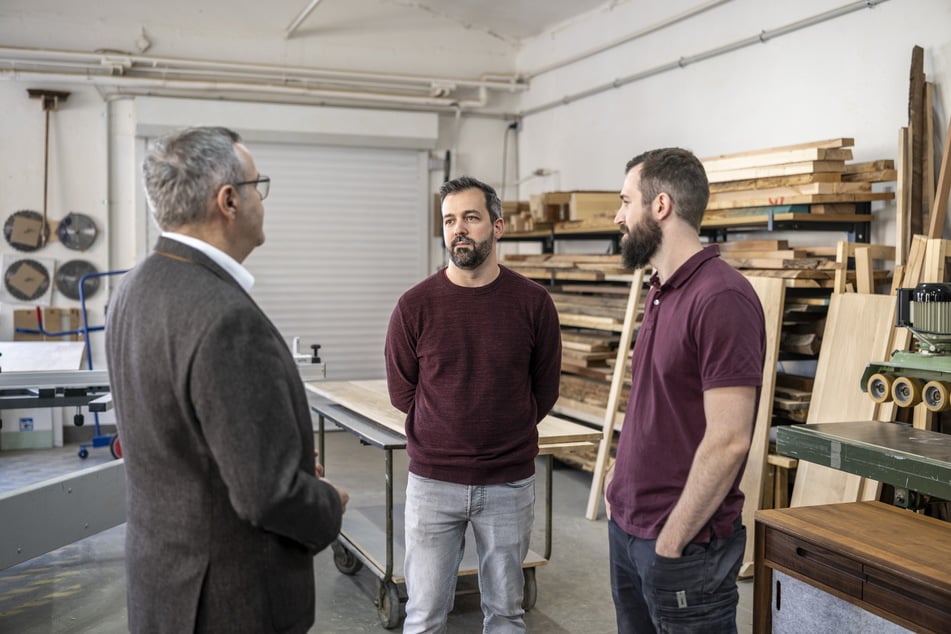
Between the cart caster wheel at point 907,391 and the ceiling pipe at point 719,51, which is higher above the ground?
the ceiling pipe at point 719,51

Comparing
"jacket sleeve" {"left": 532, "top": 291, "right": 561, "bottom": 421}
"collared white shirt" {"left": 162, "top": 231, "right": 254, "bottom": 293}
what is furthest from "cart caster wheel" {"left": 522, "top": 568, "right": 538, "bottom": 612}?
"collared white shirt" {"left": 162, "top": 231, "right": 254, "bottom": 293}

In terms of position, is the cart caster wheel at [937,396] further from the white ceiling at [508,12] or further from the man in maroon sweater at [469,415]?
the white ceiling at [508,12]

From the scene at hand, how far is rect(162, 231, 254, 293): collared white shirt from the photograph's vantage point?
1.53m

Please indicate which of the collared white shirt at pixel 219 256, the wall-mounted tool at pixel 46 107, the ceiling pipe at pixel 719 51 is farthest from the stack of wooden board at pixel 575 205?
the collared white shirt at pixel 219 256

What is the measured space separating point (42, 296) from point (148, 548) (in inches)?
249

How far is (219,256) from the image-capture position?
1.54 metres

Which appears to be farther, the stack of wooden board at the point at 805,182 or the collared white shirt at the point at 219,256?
the stack of wooden board at the point at 805,182

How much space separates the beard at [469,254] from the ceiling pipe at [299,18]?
484 centimetres

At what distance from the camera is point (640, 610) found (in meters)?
2.10

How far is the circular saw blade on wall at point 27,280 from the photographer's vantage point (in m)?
7.03

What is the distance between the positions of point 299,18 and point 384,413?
4446mm

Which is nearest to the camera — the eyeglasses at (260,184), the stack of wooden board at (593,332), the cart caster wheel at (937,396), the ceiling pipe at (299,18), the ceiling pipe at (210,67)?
the eyeglasses at (260,184)

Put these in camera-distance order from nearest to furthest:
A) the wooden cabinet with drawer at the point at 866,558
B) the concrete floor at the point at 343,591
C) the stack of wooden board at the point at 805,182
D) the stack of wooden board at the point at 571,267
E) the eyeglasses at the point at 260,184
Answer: the eyeglasses at the point at 260,184
the wooden cabinet with drawer at the point at 866,558
the concrete floor at the point at 343,591
the stack of wooden board at the point at 805,182
the stack of wooden board at the point at 571,267

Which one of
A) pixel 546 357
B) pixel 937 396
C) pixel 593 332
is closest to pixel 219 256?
pixel 546 357
